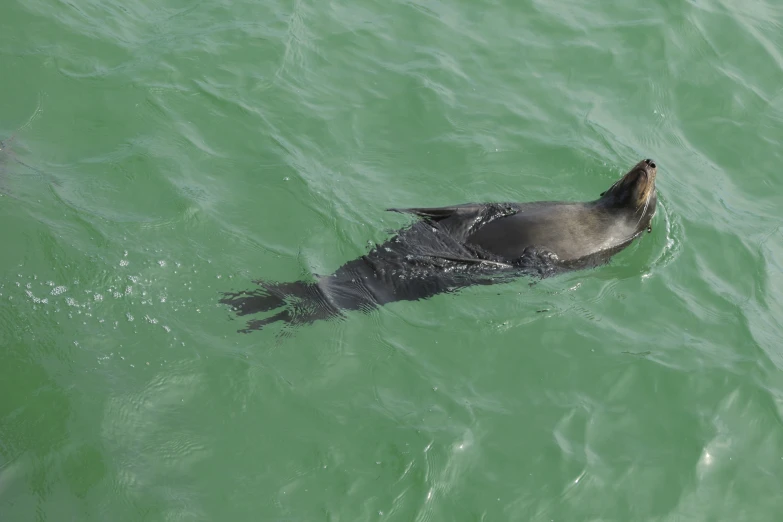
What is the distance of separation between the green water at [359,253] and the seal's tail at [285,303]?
0.39ft

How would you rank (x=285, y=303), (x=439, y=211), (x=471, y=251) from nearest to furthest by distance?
(x=285, y=303) → (x=471, y=251) → (x=439, y=211)

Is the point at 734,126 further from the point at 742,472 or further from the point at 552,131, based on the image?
the point at 742,472

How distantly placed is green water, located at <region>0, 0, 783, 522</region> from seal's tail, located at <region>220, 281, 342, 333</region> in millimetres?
119

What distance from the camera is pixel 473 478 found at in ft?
17.6

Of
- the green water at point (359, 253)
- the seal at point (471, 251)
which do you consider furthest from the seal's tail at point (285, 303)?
the green water at point (359, 253)

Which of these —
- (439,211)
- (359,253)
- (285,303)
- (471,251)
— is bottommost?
(285,303)

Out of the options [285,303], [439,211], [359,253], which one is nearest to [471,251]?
[439,211]

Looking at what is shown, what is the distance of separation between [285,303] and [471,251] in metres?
1.56

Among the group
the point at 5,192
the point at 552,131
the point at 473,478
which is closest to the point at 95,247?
the point at 5,192

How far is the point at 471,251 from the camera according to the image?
6512mm

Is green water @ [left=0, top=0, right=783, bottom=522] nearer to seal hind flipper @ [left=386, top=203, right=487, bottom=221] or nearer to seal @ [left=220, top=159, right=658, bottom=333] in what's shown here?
seal @ [left=220, top=159, right=658, bottom=333]

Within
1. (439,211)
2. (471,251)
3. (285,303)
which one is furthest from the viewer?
Answer: (439,211)

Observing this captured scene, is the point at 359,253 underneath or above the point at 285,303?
above

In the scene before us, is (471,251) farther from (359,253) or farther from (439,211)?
(359,253)
